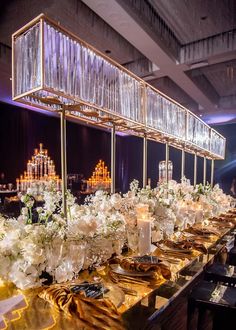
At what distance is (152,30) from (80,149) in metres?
8.06

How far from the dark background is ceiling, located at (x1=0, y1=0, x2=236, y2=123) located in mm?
A: 2499

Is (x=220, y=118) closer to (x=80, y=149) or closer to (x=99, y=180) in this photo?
(x=99, y=180)

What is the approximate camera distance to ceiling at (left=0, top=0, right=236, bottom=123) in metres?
4.12

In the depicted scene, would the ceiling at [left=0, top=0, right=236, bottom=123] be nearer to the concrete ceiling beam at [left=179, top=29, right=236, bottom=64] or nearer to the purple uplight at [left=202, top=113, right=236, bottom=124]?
the concrete ceiling beam at [left=179, top=29, right=236, bottom=64]

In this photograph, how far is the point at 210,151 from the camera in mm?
5359

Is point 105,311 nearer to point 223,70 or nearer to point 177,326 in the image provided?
point 177,326

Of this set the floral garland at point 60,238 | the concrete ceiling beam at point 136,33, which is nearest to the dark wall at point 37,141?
the concrete ceiling beam at point 136,33

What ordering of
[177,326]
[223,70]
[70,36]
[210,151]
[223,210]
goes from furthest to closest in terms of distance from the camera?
[223,70] → [210,151] → [223,210] → [177,326] → [70,36]

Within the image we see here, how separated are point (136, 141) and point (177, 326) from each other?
12084mm

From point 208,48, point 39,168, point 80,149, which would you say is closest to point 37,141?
point 39,168

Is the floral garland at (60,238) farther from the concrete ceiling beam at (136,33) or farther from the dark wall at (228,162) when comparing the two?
the dark wall at (228,162)

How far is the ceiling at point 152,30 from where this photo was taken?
13.5ft

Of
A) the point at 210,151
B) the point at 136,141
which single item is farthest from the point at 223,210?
the point at 136,141

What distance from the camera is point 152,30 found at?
15.0 feet
